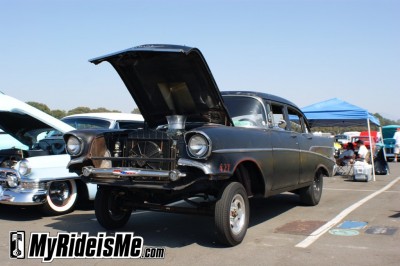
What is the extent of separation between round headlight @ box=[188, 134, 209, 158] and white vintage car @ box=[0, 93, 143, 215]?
3013 millimetres

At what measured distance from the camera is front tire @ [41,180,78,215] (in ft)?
22.6

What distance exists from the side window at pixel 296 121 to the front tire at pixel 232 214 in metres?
2.39

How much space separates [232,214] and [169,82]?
6.64 feet

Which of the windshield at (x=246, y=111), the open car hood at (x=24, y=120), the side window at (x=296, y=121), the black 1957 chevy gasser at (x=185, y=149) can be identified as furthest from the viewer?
the side window at (x=296, y=121)

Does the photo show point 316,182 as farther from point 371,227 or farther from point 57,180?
point 57,180

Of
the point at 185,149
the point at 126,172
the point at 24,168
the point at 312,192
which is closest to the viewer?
the point at 185,149

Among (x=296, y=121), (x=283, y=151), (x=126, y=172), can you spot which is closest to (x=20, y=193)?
(x=126, y=172)

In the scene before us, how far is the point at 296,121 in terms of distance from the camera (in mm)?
7867

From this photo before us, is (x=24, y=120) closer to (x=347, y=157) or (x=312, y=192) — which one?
(x=312, y=192)

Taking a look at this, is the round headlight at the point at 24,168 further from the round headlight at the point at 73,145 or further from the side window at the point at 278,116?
the side window at the point at 278,116

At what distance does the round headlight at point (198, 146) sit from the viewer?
4.72m

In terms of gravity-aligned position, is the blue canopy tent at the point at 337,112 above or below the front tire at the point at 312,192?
above

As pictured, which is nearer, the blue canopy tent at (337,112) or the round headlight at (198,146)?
the round headlight at (198,146)

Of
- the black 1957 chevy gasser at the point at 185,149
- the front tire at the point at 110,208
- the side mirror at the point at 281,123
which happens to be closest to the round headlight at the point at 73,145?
the black 1957 chevy gasser at the point at 185,149
